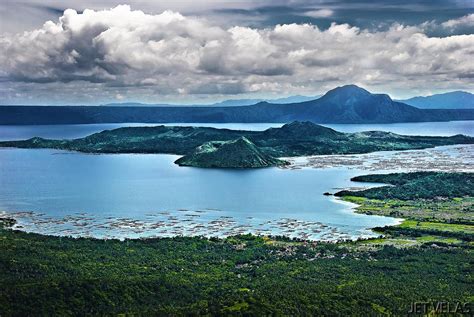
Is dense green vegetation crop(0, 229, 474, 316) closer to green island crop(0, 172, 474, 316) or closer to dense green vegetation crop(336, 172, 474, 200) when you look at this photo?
green island crop(0, 172, 474, 316)

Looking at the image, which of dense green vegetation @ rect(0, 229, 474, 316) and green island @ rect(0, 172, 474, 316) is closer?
dense green vegetation @ rect(0, 229, 474, 316)

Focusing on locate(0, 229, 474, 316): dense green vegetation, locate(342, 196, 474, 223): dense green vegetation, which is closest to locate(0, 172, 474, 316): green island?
locate(0, 229, 474, 316): dense green vegetation

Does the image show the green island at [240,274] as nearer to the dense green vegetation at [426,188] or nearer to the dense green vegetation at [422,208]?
the dense green vegetation at [422,208]

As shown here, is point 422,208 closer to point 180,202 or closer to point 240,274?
point 180,202

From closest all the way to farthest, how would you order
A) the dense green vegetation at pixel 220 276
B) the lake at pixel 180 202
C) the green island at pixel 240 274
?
the dense green vegetation at pixel 220 276 < the green island at pixel 240 274 < the lake at pixel 180 202

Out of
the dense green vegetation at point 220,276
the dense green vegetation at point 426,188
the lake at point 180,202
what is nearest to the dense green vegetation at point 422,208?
the dense green vegetation at point 426,188

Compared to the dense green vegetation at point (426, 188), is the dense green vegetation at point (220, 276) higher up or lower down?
lower down
